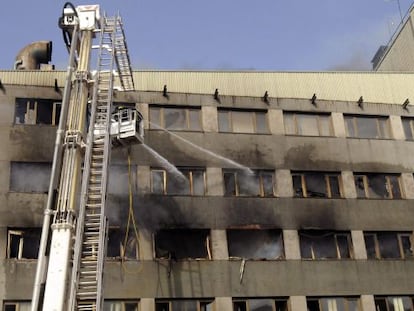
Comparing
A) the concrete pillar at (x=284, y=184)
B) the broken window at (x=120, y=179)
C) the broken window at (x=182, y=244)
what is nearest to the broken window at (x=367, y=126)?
the concrete pillar at (x=284, y=184)

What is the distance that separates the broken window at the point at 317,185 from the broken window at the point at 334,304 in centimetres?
520

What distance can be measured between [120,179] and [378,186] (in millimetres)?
13749

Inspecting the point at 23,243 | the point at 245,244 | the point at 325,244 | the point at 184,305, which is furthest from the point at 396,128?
the point at 23,243

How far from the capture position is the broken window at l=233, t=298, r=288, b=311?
2736 centimetres

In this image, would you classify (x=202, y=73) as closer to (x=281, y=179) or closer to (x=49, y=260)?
(x=281, y=179)

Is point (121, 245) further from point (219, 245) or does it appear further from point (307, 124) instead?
point (307, 124)

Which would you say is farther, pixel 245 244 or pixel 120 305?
pixel 245 244

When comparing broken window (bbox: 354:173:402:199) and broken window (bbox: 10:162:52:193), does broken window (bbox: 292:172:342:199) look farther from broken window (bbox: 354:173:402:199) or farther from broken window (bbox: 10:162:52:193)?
broken window (bbox: 10:162:52:193)

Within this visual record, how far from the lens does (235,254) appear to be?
28375 mm

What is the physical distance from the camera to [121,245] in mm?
26984

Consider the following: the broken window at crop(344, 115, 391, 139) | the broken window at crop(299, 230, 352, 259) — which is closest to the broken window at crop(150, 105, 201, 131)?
the broken window at crop(299, 230, 352, 259)

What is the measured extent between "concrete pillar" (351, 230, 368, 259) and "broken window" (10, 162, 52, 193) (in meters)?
15.1

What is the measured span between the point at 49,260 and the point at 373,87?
24.2 metres

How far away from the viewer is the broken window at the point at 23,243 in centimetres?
2602
